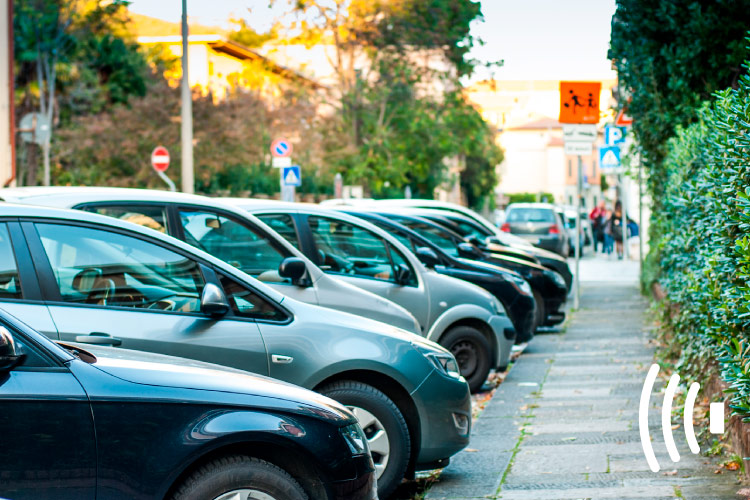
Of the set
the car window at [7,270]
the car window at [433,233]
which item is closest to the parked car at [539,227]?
the car window at [433,233]

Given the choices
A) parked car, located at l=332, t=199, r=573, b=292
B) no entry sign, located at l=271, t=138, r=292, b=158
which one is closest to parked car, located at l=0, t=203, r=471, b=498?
parked car, located at l=332, t=199, r=573, b=292

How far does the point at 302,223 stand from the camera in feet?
30.7

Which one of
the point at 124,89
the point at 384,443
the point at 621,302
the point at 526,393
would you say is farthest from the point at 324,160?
the point at 384,443

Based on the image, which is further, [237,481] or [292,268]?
[292,268]

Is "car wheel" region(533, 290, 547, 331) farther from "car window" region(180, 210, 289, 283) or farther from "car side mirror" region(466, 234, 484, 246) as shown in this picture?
"car window" region(180, 210, 289, 283)

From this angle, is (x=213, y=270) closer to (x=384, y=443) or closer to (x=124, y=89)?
(x=384, y=443)

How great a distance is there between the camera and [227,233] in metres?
7.73

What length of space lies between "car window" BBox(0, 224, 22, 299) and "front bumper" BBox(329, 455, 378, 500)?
1774 mm

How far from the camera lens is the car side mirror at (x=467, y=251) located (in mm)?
12938

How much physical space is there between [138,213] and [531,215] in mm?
25110

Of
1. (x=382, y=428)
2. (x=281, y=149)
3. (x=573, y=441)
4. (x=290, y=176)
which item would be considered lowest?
(x=573, y=441)

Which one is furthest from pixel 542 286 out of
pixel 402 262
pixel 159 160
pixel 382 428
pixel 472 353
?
pixel 159 160

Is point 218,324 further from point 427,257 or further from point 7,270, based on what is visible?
point 427,257

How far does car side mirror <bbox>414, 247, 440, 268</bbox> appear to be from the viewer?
11.3m
